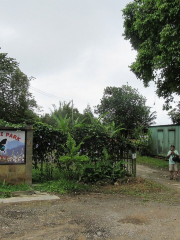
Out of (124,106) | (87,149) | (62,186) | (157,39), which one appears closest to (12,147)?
(62,186)

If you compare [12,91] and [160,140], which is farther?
[12,91]

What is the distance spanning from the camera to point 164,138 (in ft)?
58.5

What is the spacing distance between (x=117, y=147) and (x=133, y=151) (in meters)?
0.69

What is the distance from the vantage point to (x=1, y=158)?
740cm

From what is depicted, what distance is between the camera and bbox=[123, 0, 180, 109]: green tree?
10531mm

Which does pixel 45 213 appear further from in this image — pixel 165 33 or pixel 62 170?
pixel 165 33

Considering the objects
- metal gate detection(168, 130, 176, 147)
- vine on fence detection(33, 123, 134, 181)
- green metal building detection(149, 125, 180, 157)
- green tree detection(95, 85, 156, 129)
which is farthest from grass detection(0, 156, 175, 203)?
green tree detection(95, 85, 156, 129)

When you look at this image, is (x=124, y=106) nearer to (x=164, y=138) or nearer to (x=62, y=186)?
(x=164, y=138)

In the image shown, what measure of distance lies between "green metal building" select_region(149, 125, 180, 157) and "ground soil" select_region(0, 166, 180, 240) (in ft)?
34.0

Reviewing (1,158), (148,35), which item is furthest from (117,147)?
(148,35)

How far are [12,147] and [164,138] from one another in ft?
42.4

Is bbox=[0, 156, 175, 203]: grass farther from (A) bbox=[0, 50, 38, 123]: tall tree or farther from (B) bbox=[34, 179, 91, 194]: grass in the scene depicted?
(A) bbox=[0, 50, 38, 123]: tall tree

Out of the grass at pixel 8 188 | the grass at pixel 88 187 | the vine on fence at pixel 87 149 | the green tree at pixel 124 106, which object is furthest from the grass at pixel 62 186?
the green tree at pixel 124 106

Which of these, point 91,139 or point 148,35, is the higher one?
point 148,35
